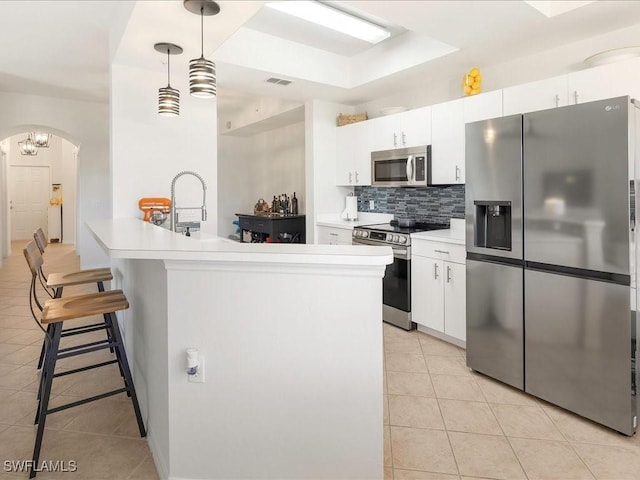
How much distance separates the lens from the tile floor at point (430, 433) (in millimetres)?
1942

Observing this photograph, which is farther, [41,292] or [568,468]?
[41,292]

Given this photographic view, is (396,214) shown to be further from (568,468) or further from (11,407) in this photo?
(11,407)

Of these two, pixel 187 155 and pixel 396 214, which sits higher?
pixel 187 155

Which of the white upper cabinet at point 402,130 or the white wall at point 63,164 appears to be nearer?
the white upper cabinet at point 402,130

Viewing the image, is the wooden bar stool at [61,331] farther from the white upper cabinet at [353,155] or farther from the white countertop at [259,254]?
the white upper cabinet at [353,155]

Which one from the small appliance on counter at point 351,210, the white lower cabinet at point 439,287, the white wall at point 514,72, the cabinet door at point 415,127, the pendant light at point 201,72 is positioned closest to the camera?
the pendant light at point 201,72

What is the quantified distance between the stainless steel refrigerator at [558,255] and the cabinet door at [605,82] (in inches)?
23.5

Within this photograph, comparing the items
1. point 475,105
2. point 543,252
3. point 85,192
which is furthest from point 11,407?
point 85,192

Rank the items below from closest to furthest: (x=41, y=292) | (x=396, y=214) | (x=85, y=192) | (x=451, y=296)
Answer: (x=451, y=296), (x=396, y=214), (x=41, y=292), (x=85, y=192)

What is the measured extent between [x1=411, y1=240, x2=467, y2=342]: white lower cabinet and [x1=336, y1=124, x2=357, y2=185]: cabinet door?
4.97 feet

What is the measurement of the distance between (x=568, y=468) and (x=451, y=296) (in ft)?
5.45

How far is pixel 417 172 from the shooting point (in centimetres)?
397

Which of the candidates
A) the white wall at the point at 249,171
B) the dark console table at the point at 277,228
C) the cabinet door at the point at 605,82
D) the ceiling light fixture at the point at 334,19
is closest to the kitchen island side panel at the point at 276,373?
the cabinet door at the point at 605,82

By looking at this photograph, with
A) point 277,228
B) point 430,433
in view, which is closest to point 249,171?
point 277,228
